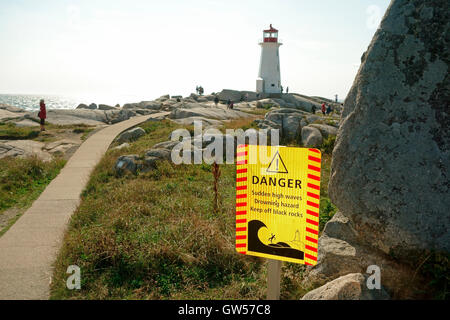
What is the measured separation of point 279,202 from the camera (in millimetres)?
3650

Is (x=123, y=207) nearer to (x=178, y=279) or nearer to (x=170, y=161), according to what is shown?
(x=178, y=279)

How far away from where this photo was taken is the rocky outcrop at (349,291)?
378cm

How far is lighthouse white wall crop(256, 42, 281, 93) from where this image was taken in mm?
57875

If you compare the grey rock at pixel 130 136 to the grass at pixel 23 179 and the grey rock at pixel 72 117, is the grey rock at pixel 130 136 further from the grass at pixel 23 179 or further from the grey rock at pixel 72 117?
the grey rock at pixel 72 117

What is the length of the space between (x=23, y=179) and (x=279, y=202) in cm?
981

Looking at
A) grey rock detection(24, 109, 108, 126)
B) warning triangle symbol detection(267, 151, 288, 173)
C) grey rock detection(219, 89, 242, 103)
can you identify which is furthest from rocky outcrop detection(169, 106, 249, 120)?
grey rock detection(219, 89, 242, 103)

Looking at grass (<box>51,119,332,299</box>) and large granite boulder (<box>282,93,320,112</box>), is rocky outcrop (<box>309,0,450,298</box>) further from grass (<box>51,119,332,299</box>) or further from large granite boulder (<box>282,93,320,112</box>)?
large granite boulder (<box>282,93,320,112</box>)

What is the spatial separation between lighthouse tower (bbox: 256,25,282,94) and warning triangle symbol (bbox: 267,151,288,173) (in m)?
55.4

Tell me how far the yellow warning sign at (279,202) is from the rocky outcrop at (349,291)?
0.59m

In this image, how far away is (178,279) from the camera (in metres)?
5.23

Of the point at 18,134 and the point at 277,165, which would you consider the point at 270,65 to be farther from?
the point at 277,165

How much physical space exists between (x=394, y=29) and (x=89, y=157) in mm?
12210
